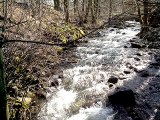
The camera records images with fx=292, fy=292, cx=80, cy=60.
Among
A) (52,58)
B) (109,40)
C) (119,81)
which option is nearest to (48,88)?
(119,81)

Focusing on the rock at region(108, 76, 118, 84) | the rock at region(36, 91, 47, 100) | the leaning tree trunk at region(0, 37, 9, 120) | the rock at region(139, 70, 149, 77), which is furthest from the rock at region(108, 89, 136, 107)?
the leaning tree trunk at region(0, 37, 9, 120)

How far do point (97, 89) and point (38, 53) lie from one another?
2556 mm

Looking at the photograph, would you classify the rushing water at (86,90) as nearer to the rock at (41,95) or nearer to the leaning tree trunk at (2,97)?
the rock at (41,95)

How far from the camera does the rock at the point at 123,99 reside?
8473 mm

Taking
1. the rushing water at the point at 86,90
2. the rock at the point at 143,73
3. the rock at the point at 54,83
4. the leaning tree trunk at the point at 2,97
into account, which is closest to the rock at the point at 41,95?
the rushing water at the point at 86,90

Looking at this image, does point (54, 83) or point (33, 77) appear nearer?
point (33, 77)

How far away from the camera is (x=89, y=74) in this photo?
37.7 feet

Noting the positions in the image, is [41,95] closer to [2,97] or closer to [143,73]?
[143,73]

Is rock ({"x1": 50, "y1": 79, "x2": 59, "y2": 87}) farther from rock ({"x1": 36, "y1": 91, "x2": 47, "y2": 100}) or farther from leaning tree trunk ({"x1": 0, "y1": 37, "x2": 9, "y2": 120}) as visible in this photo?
leaning tree trunk ({"x1": 0, "y1": 37, "x2": 9, "y2": 120})

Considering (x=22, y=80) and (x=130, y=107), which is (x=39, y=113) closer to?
(x=22, y=80)

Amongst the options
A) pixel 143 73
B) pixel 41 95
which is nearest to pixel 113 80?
pixel 143 73

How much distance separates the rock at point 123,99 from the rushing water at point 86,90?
11.9 inches

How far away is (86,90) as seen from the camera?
9.82 meters

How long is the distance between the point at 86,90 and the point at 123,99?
162 cm
